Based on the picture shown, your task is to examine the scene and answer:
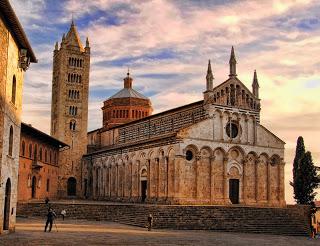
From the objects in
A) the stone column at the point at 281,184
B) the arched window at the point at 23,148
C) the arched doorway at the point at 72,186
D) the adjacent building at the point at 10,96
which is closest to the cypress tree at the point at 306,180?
the stone column at the point at 281,184

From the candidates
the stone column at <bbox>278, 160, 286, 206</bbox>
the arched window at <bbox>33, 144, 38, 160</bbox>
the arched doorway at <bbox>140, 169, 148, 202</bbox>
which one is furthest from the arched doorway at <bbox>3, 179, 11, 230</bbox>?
the stone column at <bbox>278, 160, 286, 206</bbox>

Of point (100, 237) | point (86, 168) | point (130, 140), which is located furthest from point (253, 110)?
point (100, 237)

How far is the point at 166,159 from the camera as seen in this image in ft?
153

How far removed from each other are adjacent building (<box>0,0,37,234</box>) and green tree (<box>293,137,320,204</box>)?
115 feet

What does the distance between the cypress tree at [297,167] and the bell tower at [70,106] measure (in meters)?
27.8

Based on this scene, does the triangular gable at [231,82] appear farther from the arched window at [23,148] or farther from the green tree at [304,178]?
the arched window at [23,148]

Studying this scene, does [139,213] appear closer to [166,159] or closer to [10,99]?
[166,159]

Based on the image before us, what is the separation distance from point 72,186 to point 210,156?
24.1 meters

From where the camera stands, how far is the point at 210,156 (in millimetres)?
47062

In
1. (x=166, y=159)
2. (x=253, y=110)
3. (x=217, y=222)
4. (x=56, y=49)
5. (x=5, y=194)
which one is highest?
(x=56, y=49)

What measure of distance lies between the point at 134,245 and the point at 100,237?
3.63 metres

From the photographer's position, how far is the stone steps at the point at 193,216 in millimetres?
35844

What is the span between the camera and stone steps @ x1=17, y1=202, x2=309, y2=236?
3584 cm

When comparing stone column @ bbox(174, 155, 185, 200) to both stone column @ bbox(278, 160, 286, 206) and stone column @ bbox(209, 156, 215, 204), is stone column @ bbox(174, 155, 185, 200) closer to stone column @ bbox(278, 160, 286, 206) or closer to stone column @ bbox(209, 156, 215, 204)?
stone column @ bbox(209, 156, 215, 204)
